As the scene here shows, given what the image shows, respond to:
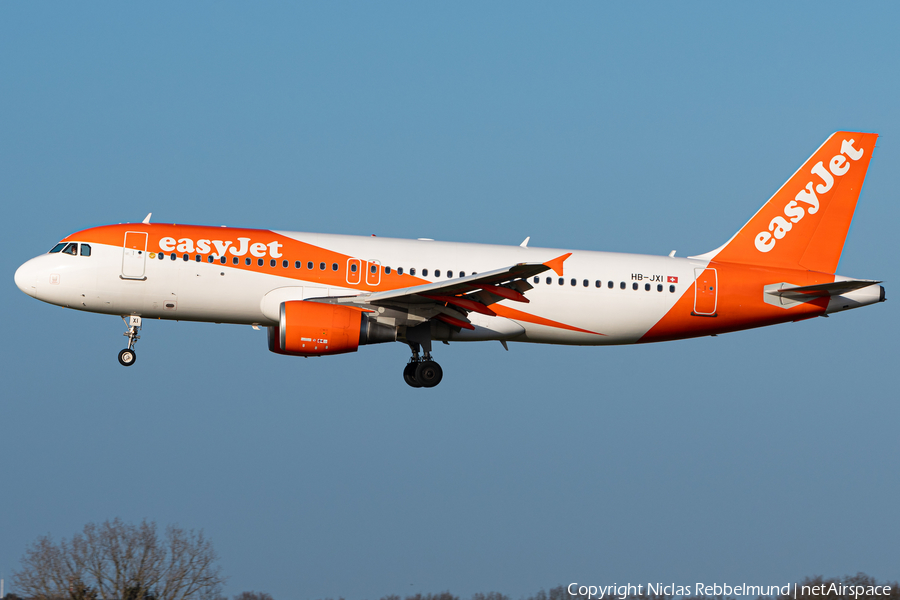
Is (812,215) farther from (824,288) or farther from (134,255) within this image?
(134,255)

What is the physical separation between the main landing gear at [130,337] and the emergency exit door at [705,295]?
17131mm

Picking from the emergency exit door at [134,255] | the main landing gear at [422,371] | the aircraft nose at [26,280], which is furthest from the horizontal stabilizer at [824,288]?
the aircraft nose at [26,280]

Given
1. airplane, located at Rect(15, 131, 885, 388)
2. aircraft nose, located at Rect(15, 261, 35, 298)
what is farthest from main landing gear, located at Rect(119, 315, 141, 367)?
aircraft nose, located at Rect(15, 261, 35, 298)

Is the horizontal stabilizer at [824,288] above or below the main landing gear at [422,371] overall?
above

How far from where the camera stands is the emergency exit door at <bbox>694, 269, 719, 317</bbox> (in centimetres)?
3294

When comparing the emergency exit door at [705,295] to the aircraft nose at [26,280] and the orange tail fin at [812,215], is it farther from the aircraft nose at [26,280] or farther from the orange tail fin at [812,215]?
the aircraft nose at [26,280]

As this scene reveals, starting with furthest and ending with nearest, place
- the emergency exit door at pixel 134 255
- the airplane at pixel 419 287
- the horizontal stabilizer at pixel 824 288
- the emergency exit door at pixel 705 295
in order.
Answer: the emergency exit door at pixel 705 295 < the horizontal stabilizer at pixel 824 288 < the emergency exit door at pixel 134 255 < the airplane at pixel 419 287

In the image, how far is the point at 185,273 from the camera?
30.4 meters

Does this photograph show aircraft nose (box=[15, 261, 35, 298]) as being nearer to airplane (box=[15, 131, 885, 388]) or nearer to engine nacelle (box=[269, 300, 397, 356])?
airplane (box=[15, 131, 885, 388])

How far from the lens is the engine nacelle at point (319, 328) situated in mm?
29344

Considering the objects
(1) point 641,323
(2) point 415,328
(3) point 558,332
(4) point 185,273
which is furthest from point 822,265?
(4) point 185,273

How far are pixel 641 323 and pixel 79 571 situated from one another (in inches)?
809

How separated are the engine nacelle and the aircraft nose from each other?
7572 mm

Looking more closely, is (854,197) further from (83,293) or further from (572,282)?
(83,293)
